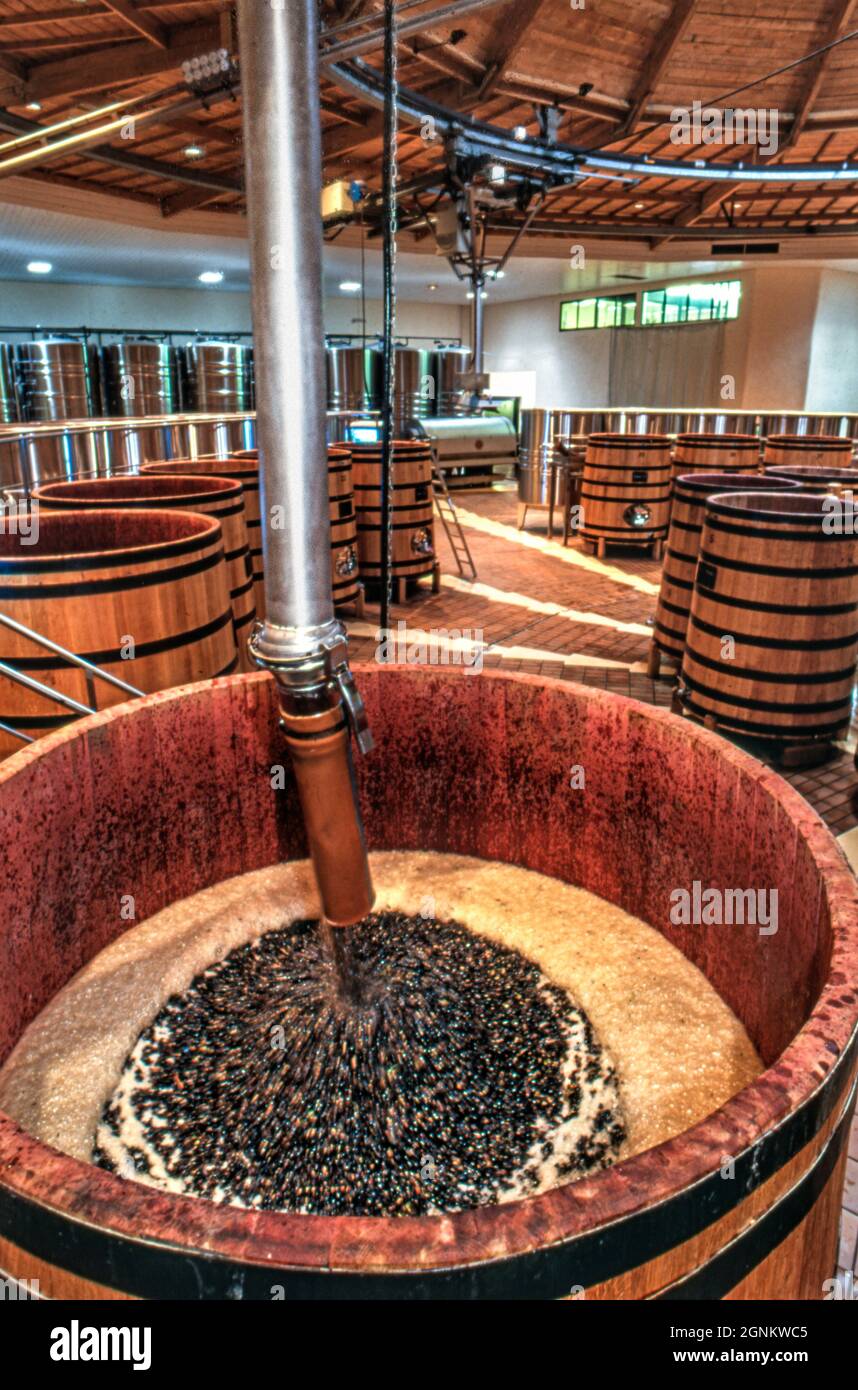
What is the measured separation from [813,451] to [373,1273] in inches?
377

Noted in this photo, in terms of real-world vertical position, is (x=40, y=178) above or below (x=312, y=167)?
above

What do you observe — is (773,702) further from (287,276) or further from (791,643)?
(287,276)

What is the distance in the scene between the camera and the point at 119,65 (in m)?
7.20

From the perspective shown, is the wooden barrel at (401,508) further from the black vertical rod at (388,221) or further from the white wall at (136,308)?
the white wall at (136,308)

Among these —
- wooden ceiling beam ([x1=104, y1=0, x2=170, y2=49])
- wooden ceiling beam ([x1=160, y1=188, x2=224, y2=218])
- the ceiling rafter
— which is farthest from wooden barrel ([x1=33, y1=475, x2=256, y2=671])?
wooden ceiling beam ([x1=160, y1=188, x2=224, y2=218])

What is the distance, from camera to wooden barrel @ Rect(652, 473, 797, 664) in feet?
A: 18.3

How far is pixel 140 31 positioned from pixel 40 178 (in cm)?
395

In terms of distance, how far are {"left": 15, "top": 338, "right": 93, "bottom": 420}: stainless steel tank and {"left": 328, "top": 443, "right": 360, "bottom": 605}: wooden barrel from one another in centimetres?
826

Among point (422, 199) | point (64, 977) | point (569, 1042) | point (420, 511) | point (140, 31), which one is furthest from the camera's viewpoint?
point (422, 199)

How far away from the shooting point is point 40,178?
9.91 metres

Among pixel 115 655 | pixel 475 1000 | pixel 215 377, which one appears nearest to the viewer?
pixel 475 1000

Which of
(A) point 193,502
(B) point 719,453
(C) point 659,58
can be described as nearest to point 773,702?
(A) point 193,502
